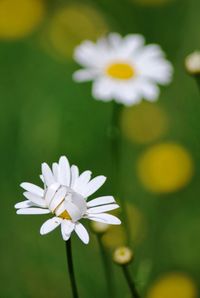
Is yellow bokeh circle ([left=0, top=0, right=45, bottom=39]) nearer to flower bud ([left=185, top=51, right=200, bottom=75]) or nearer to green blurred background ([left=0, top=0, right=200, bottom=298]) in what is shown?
green blurred background ([left=0, top=0, right=200, bottom=298])

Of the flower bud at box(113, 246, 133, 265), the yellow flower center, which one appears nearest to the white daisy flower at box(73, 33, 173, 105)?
the yellow flower center

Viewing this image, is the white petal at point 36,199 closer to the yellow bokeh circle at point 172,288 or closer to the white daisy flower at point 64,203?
the white daisy flower at point 64,203

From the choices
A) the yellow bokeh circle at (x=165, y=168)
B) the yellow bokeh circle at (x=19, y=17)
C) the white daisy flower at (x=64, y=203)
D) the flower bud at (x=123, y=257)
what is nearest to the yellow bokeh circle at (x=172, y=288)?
the yellow bokeh circle at (x=165, y=168)

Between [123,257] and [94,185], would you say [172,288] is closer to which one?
[123,257]

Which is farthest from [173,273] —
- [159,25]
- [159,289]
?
[159,25]

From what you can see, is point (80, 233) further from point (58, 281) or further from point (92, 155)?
point (92, 155)

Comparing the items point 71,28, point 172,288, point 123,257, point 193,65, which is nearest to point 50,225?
point 123,257
